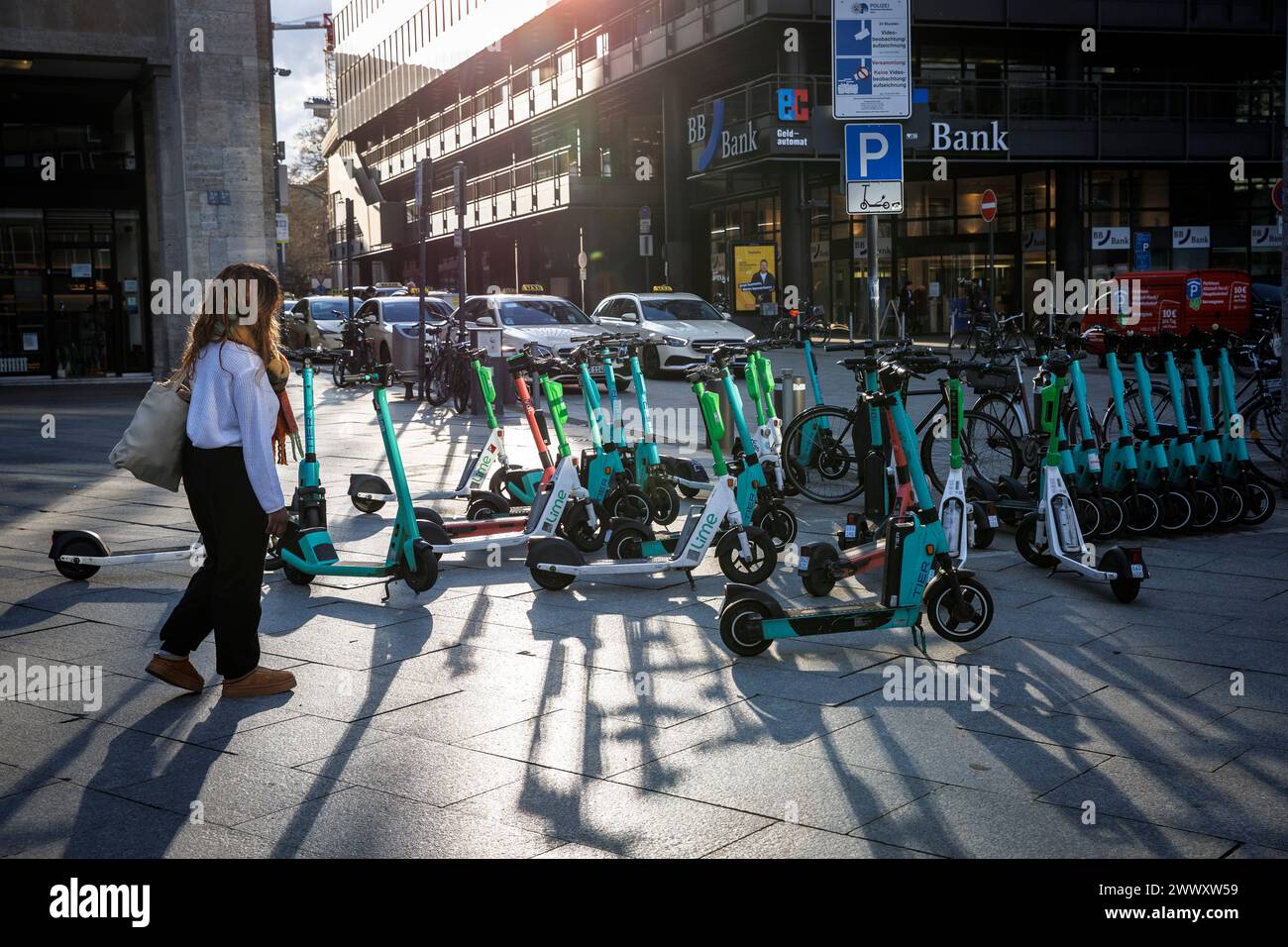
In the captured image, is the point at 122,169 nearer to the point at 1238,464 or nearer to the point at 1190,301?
the point at 1190,301

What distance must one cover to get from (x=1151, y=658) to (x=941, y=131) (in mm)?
30274

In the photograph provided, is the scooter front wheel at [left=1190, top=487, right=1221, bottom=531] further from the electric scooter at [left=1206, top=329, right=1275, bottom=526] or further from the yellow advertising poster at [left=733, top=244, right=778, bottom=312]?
the yellow advertising poster at [left=733, top=244, right=778, bottom=312]

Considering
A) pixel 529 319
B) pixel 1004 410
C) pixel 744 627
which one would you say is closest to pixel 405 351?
pixel 529 319

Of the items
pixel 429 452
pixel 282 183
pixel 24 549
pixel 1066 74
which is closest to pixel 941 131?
pixel 1066 74

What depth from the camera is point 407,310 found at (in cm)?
2606

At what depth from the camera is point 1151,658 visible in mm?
5859

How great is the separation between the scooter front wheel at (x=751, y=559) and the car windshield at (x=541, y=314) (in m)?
16.5

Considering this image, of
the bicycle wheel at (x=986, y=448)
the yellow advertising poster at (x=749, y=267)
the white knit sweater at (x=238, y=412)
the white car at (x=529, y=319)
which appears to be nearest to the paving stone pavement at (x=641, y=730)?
the white knit sweater at (x=238, y=412)

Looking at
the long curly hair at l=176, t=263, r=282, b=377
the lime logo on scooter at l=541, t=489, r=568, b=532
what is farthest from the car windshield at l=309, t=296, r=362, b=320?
the long curly hair at l=176, t=263, r=282, b=377

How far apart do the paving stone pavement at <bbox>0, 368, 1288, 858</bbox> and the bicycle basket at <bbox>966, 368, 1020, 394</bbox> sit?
7.78 ft

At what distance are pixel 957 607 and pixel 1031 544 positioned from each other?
1943mm

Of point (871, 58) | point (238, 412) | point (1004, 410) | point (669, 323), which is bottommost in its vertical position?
point (1004, 410)

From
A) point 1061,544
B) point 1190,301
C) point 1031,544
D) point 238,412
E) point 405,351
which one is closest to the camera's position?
point 238,412

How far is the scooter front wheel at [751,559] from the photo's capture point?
7391mm
